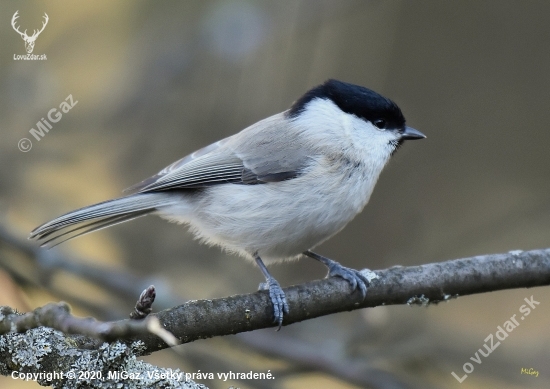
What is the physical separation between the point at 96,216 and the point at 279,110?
223 centimetres


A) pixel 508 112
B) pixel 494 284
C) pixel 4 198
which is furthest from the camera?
pixel 508 112

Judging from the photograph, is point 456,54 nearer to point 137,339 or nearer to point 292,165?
point 292,165

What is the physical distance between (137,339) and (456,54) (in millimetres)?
4559

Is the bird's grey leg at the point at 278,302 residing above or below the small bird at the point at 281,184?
below

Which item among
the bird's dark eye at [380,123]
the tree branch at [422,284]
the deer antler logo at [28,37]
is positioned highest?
the deer antler logo at [28,37]

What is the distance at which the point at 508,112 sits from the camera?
17.3 ft

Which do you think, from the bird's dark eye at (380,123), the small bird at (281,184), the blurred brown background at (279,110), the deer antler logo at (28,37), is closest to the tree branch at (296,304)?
the small bird at (281,184)

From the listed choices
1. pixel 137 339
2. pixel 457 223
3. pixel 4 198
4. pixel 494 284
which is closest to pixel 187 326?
pixel 137 339

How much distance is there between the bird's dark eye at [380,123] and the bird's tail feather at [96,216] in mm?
1177

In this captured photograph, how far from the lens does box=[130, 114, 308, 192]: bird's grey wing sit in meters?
2.91

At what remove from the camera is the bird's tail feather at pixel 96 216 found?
2670 mm

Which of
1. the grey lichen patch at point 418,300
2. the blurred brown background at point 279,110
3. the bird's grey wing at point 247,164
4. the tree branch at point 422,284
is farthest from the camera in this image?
the blurred brown background at point 279,110

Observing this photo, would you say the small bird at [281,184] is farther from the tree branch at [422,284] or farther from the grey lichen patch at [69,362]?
the grey lichen patch at [69,362]

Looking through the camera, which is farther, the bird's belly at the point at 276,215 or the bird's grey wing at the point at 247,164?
the bird's grey wing at the point at 247,164
